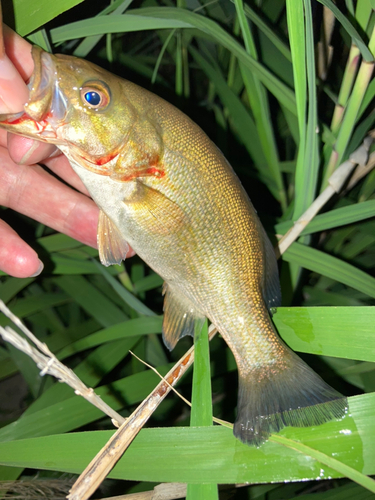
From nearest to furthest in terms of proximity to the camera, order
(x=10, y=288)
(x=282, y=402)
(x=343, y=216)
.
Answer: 1. (x=282, y=402)
2. (x=343, y=216)
3. (x=10, y=288)

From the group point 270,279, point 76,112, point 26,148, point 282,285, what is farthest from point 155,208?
point 282,285

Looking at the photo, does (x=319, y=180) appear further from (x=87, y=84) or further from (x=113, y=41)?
(x=113, y=41)

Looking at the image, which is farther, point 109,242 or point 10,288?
point 10,288

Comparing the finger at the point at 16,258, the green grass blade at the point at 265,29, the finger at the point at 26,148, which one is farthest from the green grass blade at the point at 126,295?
the green grass blade at the point at 265,29

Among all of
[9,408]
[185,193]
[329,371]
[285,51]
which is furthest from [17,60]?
[9,408]

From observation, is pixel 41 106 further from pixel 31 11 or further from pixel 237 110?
pixel 237 110

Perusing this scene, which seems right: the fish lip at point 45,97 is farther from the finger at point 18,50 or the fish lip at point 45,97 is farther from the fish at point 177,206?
the finger at point 18,50

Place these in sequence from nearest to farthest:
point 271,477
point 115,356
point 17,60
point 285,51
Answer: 1. point 271,477
2. point 17,60
3. point 285,51
4. point 115,356
